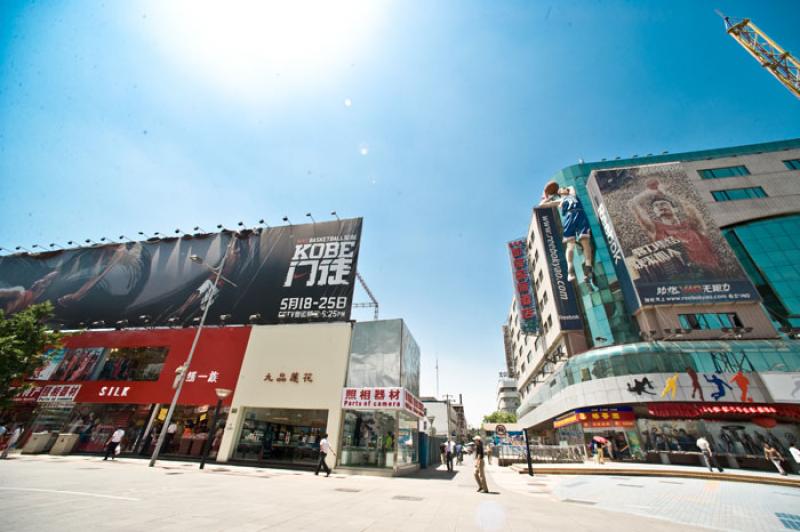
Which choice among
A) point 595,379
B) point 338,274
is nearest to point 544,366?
point 595,379

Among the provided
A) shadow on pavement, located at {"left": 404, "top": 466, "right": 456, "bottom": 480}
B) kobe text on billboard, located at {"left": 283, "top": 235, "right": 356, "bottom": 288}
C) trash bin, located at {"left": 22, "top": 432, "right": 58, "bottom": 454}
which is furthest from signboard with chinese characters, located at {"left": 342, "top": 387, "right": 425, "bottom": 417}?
trash bin, located at {"left": 22, "top": 432, "right": 58, "bottom": 454}

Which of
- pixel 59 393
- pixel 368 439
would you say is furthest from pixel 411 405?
pixel 59 393

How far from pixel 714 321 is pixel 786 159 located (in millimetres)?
28764

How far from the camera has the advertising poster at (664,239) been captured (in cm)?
2838

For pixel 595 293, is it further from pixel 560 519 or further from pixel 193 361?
pixel 193 361

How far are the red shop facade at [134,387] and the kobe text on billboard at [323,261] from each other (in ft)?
18.2

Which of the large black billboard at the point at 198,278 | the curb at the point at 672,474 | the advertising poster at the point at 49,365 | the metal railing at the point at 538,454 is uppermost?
the large black billboard at the point at 198,278

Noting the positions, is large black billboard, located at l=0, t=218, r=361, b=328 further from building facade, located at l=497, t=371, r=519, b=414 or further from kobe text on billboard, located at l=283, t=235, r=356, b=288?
building facade, located at l=497, t=371, r=519, b=414

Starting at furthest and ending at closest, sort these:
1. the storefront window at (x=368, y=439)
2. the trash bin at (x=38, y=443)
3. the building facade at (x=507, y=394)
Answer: the building facade at (x=507, y=394) → the trash bin at (x=38, y=443) → the storefront window at (x=368, y=439)

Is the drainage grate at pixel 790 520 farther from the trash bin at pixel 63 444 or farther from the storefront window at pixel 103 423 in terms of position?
the trash bin at pixel 63 444

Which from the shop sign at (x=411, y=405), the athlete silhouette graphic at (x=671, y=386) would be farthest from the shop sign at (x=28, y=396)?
the athlete silhouette graphic at (x=671, y=386)

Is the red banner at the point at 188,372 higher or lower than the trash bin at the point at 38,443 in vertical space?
higher

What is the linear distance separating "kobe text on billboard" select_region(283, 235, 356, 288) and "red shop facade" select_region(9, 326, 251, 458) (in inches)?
218

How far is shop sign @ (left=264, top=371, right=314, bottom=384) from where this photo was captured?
18.2m
